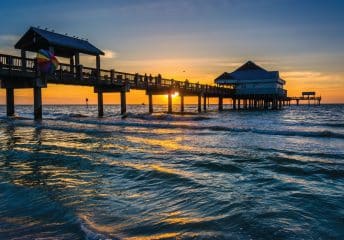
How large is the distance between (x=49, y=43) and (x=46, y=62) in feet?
10.2

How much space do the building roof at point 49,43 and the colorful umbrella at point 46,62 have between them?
235 centimetres

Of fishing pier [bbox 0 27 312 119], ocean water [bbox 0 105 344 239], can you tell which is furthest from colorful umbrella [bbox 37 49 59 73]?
ocean water [bbox 0 105 344 239]

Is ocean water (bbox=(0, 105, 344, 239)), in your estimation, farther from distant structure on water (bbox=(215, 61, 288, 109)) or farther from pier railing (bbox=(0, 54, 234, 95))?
distant structure on water (bbox=(215, 61, 288, 109))

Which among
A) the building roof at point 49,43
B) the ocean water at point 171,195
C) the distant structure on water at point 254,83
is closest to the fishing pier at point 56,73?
the building roof at point 49,43

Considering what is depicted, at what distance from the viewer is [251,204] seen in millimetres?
5691

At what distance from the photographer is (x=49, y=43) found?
85.2 feet

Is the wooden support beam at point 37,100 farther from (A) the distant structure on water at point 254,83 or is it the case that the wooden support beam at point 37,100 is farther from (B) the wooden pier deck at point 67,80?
(A) the distant structure on water at point 254,83

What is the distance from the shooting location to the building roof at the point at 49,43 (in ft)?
86.4

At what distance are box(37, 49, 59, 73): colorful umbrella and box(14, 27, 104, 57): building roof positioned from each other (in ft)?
7.71

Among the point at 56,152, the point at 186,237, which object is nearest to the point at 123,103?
the point at 56,152

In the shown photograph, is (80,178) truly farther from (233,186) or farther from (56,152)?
(56,152)

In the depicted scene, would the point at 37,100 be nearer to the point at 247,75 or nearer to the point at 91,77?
the point at 91,77

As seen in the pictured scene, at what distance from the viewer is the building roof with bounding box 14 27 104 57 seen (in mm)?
26328

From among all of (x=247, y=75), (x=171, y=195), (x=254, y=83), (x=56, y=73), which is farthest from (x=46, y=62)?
(x=247, y=75)
